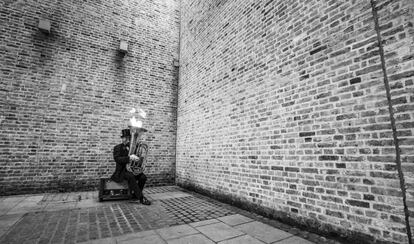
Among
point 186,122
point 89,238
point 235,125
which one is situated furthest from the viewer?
point 186,122

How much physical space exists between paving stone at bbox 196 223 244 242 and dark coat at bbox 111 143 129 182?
9.13 ft

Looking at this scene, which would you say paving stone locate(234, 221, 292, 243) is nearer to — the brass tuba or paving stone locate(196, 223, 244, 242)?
paving stone locate(196, 223, 244, 242)

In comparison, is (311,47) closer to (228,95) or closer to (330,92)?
(330,92)

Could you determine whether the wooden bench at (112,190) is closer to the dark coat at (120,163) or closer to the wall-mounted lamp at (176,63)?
the dark coat at (120,163)

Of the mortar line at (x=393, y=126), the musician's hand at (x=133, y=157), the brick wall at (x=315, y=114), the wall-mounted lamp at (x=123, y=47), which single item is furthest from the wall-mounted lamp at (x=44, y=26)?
the mortar line at (x=393, y=126)

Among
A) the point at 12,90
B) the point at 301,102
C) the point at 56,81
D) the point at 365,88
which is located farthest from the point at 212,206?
the point at 12,90

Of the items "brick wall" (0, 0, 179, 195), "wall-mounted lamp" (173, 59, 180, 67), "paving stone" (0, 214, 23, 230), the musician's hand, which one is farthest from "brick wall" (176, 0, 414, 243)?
"paving stone" (0, 214, 23, 230)

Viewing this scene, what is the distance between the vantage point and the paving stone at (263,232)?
9.36 ft

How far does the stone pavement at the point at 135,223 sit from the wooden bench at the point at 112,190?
0.69 ft

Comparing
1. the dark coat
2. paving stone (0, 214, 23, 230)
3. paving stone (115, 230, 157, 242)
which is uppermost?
the dark coat

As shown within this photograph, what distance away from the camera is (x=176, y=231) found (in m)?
3.13

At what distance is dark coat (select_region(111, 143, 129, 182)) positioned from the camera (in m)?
5.18

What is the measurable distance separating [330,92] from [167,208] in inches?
146

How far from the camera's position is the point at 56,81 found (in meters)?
6.19
